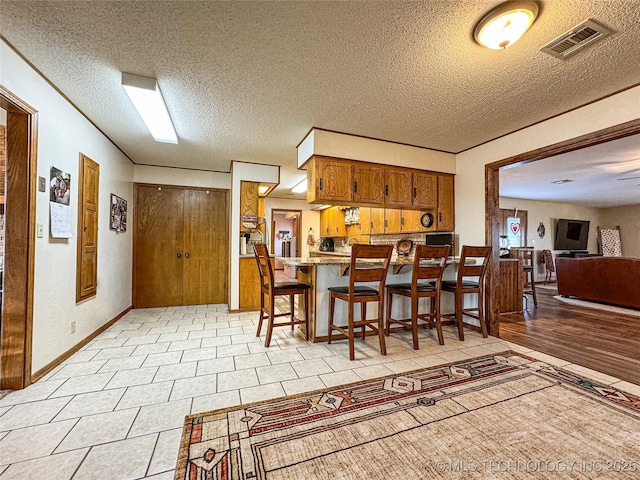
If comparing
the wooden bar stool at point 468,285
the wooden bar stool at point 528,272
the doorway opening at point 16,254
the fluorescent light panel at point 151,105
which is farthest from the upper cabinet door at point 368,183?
the doorway opening at point 16,254

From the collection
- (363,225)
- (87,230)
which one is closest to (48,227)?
(87,230)

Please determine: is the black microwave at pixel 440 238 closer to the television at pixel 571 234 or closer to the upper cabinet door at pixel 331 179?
the upper cabinet door at pixel 331 179

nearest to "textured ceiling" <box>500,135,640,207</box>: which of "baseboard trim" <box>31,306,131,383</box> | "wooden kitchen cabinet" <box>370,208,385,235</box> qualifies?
"wooden kitchen cabinet" <box>370,208,385,235</box>

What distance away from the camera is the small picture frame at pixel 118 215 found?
3707 mm

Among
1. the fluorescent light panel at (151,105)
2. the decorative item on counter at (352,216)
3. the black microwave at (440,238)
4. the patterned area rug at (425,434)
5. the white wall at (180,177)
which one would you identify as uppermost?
the fluorescent light panel at (151,105)

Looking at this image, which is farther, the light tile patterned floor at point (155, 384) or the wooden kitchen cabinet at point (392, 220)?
the wooden kitchen cabinet at point (392, 220)

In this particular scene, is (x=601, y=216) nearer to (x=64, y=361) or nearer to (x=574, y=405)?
(x=574, y=405)

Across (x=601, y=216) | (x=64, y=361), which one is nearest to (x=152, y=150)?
(x=64, y=361)

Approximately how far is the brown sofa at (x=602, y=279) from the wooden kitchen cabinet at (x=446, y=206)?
3.25 meters

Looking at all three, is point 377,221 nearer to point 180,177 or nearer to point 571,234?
point 180,177

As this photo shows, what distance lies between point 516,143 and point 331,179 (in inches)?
87.1

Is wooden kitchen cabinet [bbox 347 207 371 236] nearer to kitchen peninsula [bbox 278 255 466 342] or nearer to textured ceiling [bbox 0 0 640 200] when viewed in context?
kitchen peninsula [bbox 278 255 466 342]

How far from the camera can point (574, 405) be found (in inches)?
73.0

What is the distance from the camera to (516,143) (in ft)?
10.8
